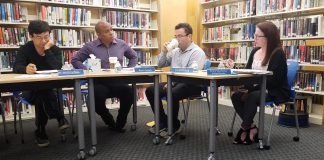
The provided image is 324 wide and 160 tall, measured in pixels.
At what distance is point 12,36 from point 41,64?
1258 mm

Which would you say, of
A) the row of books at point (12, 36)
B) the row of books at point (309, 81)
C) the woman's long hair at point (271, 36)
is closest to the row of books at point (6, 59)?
the row of books at point (12, 36)

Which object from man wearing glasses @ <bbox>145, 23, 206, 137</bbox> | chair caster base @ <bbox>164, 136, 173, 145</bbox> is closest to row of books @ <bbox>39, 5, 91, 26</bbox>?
man wearing glasses @ <bbox>145, 23, 206, 137</bbox>

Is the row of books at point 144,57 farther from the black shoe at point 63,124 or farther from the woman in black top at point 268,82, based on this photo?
the woman in black top at point 268,82

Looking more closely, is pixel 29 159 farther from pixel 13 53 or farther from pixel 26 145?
pixel 13 53

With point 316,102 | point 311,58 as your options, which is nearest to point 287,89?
point 311,58

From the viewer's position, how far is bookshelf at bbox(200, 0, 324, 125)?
3287 mm

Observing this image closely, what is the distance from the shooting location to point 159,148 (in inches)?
97.1

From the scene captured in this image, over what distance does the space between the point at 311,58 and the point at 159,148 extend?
2.21 metres

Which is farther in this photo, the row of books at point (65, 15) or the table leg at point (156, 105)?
the row of books at point (65, 15)

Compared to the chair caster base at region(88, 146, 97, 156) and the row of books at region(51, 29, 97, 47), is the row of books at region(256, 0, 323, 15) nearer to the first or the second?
the row of books at region(51, 29, 97, 47)

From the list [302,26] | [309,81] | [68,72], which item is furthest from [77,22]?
[309,81]

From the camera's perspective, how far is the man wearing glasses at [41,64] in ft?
8.20

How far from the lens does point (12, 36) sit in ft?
11.7

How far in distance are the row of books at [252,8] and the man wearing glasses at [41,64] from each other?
2834mm
